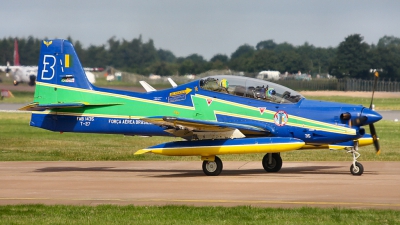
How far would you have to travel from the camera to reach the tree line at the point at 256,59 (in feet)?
196

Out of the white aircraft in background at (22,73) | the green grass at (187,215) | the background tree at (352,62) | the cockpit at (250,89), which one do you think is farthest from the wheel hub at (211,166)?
the white aircraft in background at (22,73)

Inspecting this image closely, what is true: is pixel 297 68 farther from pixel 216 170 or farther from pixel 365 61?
pixel 216 170

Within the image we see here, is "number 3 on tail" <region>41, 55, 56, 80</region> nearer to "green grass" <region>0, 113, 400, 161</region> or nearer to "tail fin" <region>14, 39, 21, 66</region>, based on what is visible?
"green grass" <region>0, 113, 400, 161</region>

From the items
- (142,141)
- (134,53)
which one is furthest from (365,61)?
(142,141)

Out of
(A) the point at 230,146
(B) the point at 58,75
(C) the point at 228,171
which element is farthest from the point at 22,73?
(A) the point at 230,146

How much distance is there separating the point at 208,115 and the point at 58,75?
177 inches

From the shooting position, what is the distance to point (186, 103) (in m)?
17.3

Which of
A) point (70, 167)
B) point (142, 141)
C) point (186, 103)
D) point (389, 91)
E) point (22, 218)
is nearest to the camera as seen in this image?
point (22, 218)

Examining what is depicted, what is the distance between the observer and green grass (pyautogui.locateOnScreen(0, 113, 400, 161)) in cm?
2134

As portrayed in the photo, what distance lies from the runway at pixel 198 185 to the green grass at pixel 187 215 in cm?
70

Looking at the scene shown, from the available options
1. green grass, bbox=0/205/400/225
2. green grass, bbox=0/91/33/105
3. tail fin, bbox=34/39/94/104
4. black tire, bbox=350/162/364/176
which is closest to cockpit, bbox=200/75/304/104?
black tire, bbox=350/162/364/176

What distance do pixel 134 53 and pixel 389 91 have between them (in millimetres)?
23047

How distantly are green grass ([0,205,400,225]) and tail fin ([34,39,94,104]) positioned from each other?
7.21 meters

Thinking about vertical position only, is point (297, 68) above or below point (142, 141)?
above
